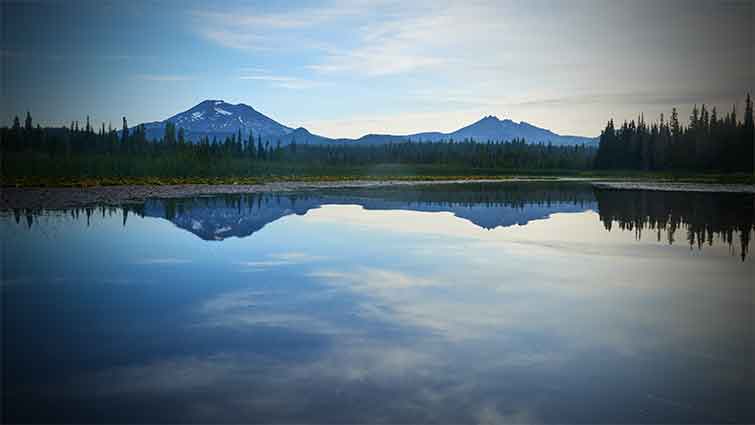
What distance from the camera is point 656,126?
147000 mm

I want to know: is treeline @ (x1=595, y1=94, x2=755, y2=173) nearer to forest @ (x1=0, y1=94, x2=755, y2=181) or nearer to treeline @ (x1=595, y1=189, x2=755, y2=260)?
forest @ (x1=0, y1=94, x2=755, y2=181)

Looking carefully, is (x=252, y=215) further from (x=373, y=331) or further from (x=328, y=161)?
(x=328, y=161)

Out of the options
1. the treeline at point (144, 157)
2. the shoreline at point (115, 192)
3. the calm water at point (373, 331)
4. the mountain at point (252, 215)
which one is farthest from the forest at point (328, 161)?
the calm water at point (373, 331)

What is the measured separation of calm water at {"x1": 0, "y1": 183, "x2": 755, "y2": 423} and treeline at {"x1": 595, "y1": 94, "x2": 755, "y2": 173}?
10712 centimetres

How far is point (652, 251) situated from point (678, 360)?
432 inches

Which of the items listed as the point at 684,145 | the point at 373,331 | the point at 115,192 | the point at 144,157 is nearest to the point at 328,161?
the point at 144,157

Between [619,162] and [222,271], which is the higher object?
[619,162]

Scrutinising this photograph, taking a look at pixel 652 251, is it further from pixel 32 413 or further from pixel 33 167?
pixel 33 167

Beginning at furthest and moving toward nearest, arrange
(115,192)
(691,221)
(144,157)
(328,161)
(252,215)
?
(328,161) → (144,157) → (115,192) → (252,215) → (691,221)

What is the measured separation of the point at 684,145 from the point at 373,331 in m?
136

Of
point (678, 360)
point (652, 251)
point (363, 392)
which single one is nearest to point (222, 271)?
point (363, 392)

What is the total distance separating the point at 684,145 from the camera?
406ft

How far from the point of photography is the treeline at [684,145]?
10731 cm

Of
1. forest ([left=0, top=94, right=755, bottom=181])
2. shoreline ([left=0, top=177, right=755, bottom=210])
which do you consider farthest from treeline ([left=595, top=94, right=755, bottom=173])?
shoreline ([left=0, top=177, right=755, bottom=210])
